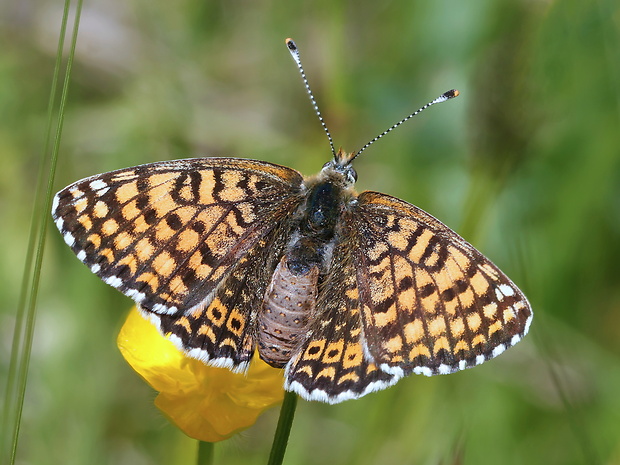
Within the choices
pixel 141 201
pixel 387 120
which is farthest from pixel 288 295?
pixel 387 120

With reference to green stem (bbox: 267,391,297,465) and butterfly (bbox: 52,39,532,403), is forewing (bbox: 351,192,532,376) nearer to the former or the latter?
butterfly (bbox: 52,39,532,403)

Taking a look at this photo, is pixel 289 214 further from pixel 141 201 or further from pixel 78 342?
pixel 78 342

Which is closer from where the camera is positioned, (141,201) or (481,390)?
(141,201)

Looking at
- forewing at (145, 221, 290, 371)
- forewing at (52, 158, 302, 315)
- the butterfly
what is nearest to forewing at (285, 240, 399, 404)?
the butterfly

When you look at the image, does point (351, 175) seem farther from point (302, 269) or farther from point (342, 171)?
point (302, 269)

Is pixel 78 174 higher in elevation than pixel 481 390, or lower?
higher

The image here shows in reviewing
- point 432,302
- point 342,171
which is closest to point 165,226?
point 342,171
